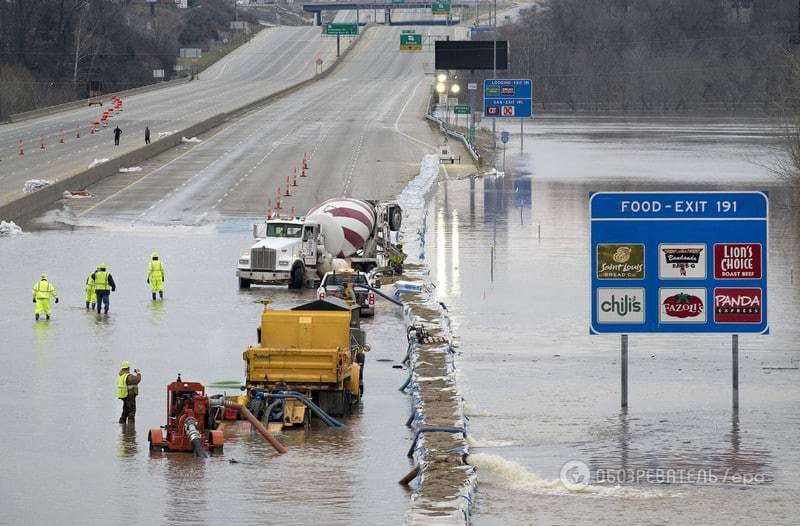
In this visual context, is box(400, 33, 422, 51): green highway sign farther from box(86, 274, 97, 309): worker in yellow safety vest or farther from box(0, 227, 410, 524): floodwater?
box(86, 274, 97, 309): worker in yellow safety vest

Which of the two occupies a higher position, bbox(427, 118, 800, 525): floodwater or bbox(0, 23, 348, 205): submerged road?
bbox(0, 23, 348, 205): submerged road

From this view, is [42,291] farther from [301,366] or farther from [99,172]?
[99,172]

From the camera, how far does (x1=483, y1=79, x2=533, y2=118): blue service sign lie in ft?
381

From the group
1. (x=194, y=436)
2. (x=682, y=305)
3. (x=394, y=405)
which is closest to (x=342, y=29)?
(x=394, y=405)

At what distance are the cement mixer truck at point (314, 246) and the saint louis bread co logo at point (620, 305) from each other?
18.1 metres

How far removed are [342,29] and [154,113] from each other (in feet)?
220

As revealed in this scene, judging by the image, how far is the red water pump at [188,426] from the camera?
80.7ft

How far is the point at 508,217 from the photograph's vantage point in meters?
69.6

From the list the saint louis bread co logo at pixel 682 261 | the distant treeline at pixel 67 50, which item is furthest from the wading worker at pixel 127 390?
the distant treeline at pixel 67 50

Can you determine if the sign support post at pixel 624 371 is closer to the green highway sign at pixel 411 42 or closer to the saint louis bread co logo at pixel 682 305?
the saint louis bread co logo at pixel 682 305

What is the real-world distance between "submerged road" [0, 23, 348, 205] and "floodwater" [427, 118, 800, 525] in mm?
24960

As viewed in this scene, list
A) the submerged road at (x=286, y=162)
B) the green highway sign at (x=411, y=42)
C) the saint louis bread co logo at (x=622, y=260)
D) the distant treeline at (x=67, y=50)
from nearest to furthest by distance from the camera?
the saint louis bread co logo at (x=622, y=260) < the submerged road at (x=286, y=162) < the distant treeline at (x=67, y=50) < the green highway sign at (x=411, y=42)

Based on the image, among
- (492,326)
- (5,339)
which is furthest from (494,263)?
(5,339)

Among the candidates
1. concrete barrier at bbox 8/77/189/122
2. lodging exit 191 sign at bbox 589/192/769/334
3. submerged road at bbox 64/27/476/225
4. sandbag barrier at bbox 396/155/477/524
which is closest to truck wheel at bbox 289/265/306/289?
sandbag barrier at bbox 396/155/477/524
